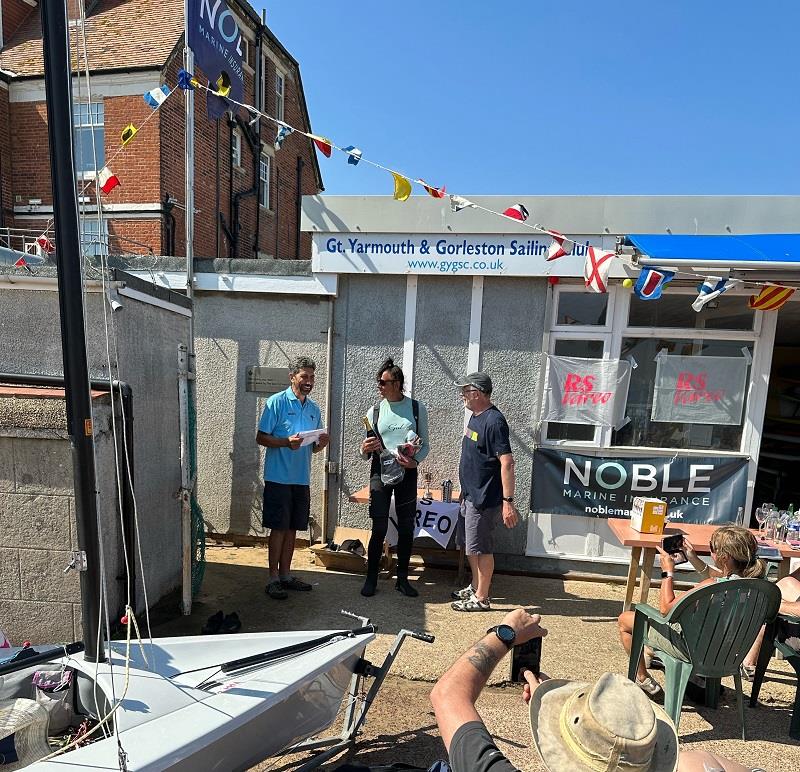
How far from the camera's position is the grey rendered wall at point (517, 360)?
509 cm

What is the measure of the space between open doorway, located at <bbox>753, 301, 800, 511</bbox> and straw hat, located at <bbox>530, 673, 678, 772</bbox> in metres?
6.60

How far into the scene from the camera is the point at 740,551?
109 inches

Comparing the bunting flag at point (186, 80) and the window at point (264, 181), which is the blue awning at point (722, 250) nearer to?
the bunting flag at point (186, 80)

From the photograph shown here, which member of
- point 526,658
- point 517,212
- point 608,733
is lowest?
point 526,658

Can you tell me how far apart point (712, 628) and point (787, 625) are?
86 centimetres

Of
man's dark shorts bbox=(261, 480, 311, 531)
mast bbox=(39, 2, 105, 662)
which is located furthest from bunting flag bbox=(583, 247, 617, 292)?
mast bbox=(39, 2, 105, 662)

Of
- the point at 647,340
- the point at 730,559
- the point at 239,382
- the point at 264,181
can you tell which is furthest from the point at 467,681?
the point at 264,181

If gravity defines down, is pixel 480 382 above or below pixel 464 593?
above

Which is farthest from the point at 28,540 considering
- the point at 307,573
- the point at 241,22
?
the point at 241,22

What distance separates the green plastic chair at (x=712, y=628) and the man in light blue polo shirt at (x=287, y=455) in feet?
8.87

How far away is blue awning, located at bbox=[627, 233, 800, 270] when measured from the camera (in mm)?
3916

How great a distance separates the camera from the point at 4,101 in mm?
11609

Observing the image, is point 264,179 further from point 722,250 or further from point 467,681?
point 467,681

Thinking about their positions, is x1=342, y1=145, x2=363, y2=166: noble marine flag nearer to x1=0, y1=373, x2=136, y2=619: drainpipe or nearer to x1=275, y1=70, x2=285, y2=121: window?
x1=0, y1=373, x2=136, y2=619: drainpipe
